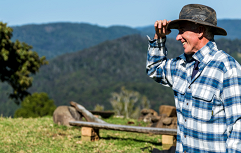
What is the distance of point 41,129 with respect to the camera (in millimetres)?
8641

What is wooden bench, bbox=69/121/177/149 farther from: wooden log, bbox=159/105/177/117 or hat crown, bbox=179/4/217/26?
hat crown, bbox=179/4/217/26

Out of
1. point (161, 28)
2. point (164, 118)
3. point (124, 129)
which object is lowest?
point (164, 118)

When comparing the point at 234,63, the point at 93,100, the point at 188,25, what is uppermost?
the point at 188,25

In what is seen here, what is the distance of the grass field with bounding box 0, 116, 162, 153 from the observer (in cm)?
667

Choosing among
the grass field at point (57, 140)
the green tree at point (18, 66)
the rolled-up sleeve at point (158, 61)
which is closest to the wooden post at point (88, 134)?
the grass field at point (57, 140)

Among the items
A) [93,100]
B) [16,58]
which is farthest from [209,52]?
[93,100]

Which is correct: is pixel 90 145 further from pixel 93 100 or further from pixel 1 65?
pixel 93 100

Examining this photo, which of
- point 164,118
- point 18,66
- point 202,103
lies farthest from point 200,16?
point 18,66

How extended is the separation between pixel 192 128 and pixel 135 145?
16.4ft

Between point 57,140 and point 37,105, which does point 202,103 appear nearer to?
point 57,140

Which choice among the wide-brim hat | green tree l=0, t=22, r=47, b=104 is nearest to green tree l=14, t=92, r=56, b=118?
green tree l=0, t=22, r=47, b=104

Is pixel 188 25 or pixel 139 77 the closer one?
pixel 188 25

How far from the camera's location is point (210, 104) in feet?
7.69

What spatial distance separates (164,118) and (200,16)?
24.5ft
